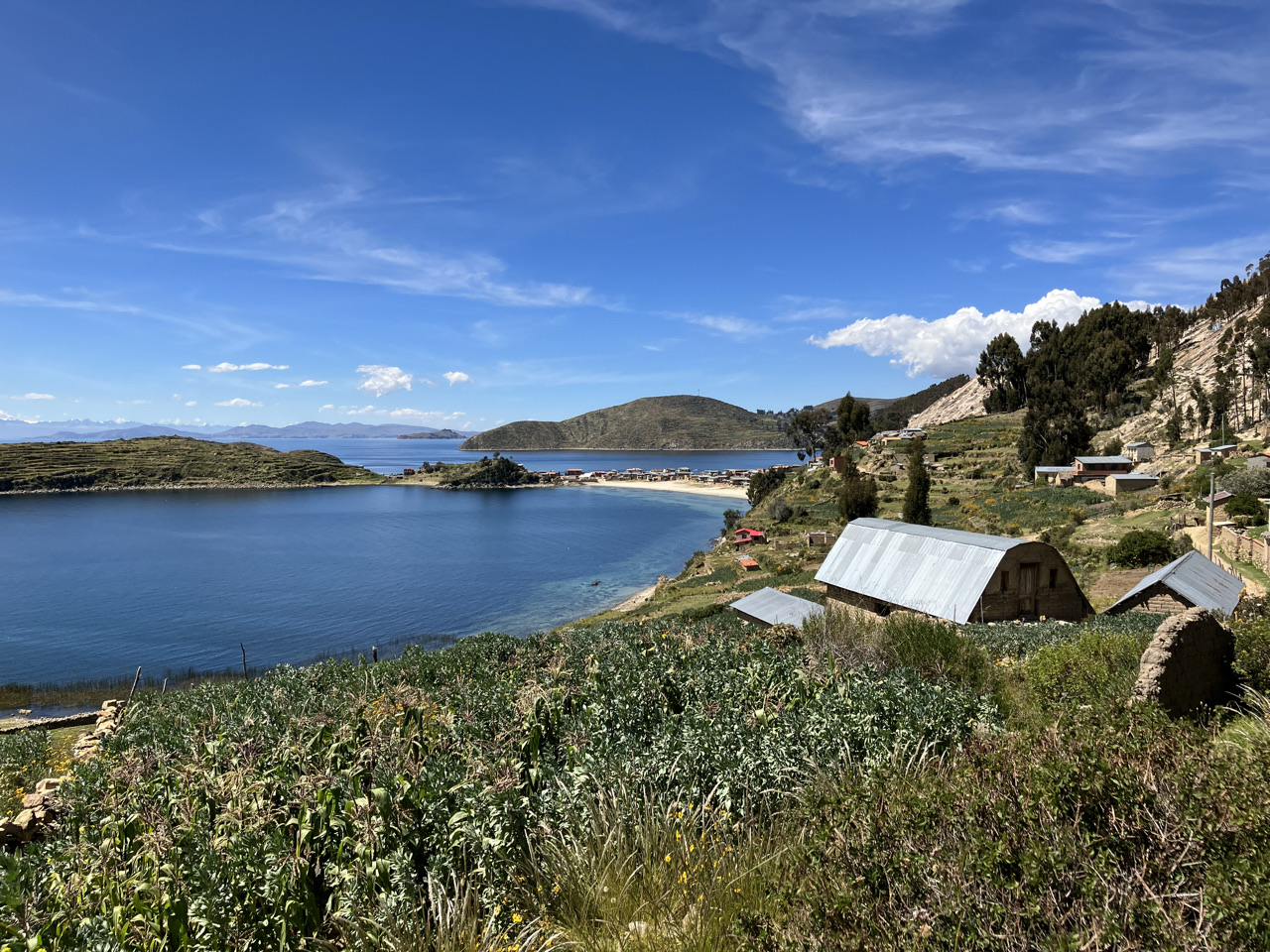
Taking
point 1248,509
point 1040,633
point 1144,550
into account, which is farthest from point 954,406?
point 1040,633

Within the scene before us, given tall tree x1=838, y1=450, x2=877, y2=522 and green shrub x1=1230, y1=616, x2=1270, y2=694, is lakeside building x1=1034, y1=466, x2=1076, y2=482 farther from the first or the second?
green shrub x1=1230, y1=616, x2=1270, y2=694

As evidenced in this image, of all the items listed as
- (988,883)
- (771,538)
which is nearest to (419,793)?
(988,883)

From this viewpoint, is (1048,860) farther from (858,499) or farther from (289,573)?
(289,573)

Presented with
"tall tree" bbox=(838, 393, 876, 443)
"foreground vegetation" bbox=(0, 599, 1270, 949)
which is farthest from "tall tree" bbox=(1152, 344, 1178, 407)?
"foreground vegetation" bbox=(0, 599, 1270, 949)

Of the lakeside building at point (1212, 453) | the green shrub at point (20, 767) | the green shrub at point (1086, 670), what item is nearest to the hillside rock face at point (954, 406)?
the lakeside building at point (1212, 453)

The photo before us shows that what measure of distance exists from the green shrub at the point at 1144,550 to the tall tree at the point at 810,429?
250 ft

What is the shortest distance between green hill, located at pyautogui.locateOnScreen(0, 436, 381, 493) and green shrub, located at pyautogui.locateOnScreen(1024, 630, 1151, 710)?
146m

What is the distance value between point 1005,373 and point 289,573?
9851 centimetres

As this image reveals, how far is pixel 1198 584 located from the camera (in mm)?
19156

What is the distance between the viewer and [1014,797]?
3254 mm

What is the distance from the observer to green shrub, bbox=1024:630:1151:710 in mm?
6801

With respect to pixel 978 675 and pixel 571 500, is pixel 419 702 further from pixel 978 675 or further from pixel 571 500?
pixel 571 500

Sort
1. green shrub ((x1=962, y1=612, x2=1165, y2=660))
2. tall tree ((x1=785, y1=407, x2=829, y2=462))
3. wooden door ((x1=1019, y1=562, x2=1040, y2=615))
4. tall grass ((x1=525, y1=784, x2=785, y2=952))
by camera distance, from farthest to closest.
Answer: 1. tall tree ((x1=785, y1=407, x2=829, y2=462))
2. wooden door ((x1=1019, y1=562, x2=1040, y2=615))
3. green shrub ((x1=962, y1=612, x2=1165, y2=660))
4. tall grass ((x1=525, y1=784, x2=785, y2=952))

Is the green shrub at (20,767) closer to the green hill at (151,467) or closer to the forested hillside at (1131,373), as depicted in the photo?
the forested hillside at (1131,373)
